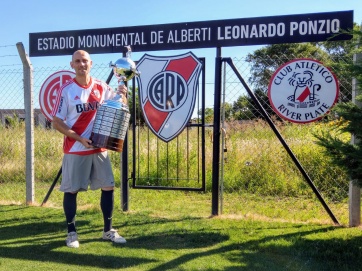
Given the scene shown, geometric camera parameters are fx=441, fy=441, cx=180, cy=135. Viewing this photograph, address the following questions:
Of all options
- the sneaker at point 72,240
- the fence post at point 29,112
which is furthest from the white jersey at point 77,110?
the fence post at point 29,112

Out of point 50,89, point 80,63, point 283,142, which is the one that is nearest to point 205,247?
point 283,142

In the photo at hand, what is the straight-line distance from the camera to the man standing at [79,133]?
425cm

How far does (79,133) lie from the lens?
4.31 m

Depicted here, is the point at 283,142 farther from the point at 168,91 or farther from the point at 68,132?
the point at 68,132

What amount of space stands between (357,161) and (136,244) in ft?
7.29

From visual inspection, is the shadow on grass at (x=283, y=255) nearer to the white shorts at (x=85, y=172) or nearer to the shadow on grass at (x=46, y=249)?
the shadow on grass at (x=46, y=249)

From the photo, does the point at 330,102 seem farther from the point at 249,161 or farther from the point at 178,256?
the point at 249,161

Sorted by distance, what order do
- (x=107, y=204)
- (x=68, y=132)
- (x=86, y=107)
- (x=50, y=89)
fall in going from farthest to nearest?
(x=50, y=89)
(x=107, y=204)
(x=86, y=107)
(x=68, y=132)

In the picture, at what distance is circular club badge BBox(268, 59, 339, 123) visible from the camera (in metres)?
4.88

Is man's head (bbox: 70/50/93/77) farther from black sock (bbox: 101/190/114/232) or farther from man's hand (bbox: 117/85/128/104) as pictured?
black sock (bbox: 101/190/114/232)

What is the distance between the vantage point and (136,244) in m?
4.39

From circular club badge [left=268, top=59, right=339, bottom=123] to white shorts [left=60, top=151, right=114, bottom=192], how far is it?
6.73 ft

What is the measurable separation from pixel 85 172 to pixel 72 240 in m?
0.68

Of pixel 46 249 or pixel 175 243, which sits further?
pixel 175 243
